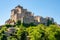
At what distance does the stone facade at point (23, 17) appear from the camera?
66.3 metres

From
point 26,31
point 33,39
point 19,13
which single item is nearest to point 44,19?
point 19,13

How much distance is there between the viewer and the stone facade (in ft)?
218

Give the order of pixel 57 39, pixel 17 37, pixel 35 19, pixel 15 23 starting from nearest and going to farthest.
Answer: pixel 57 39 → pixel 17 37 → pixel 15 23 → pixel 35 19

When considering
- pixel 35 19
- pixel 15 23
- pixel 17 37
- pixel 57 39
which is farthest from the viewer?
pixel 35 19

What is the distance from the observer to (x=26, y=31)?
155ft

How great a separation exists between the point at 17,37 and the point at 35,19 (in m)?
24.6

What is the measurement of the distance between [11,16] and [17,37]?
27655 millimetres

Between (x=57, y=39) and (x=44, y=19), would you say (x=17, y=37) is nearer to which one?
(x=57, y=39)

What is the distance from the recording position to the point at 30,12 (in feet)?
234

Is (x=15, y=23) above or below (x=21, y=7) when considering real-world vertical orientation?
below

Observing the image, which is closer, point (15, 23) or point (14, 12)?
point (15, 23)

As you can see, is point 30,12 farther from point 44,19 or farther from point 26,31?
point 26,31

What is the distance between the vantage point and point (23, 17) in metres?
66.3

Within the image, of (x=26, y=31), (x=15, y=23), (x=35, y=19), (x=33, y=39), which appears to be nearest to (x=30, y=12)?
(x=35, y=19)
